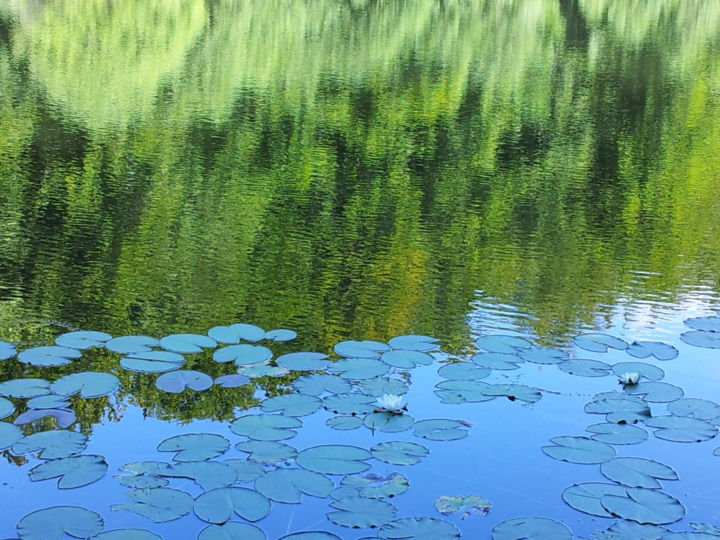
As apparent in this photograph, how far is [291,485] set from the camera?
3684mm

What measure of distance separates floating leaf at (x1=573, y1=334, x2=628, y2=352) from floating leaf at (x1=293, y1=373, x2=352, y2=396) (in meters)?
1.71

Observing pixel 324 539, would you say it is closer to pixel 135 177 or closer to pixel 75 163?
pixel 135 177

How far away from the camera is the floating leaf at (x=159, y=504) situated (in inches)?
136

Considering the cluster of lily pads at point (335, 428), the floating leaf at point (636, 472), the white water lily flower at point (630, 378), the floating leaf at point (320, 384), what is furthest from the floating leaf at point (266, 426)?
the white water lily flower at point (630, 378)

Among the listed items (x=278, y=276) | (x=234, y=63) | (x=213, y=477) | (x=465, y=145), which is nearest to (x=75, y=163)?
(x=278, y=276)

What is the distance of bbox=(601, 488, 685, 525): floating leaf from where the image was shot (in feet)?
11.7

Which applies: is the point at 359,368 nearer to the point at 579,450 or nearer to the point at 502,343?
the point at 502,343

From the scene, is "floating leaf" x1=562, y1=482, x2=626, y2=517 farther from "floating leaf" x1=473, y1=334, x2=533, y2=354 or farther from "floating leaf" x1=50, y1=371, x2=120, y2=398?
"floating leaf" x1=50, y1=371, x2=120, y2=398

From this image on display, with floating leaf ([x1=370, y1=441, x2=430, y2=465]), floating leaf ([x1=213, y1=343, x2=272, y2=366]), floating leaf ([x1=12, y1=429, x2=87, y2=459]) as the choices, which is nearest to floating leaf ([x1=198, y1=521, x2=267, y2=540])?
floating leaf ([x1=370, y1=441, x2=430, y2=465])

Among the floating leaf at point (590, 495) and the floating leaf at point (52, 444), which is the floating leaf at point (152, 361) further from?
the floating leaf at point (590, 495)

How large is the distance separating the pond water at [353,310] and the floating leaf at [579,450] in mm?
14

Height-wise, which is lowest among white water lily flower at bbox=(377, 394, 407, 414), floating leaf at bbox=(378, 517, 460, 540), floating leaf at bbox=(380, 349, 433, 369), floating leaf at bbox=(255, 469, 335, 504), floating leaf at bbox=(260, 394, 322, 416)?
floating leaf at bbox=(378, 517, 460, 540)

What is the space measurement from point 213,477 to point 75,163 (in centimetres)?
715

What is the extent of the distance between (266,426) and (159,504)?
A: 82 centimetres
